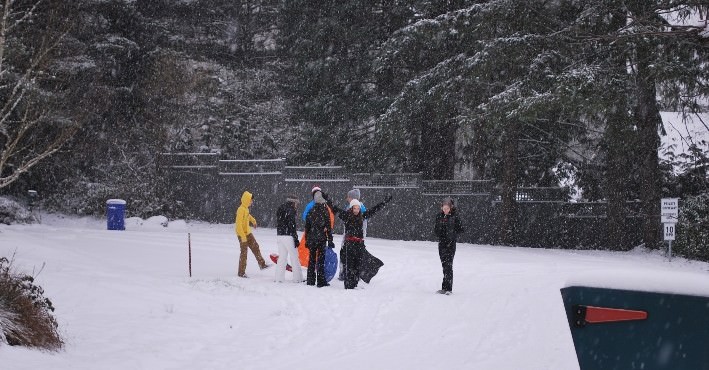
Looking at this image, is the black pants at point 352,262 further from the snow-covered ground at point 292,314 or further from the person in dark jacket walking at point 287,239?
the person in dark jacket walking at point 287,239

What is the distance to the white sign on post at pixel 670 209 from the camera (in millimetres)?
19016

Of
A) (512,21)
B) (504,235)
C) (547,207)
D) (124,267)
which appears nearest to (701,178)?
(547,207)

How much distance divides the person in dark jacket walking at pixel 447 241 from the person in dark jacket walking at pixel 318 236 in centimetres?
219

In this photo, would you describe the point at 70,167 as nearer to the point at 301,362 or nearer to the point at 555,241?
the point at 555,241

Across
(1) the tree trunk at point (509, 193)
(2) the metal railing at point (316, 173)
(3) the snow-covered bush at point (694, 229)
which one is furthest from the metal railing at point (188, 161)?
(3) the snow-covered bush at point (694, 229)

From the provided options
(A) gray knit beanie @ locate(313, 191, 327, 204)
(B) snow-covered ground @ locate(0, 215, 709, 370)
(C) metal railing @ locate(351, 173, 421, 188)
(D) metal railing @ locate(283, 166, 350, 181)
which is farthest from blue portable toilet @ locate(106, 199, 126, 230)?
(A) gray knit beanie @ locate(313, 191, 327, 204)

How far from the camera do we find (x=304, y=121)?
3384 centimetres

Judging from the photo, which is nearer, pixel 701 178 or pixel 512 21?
pixel 512 21

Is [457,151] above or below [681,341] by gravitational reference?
above

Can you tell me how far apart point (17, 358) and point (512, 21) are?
19.6m

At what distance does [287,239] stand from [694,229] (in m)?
14.0

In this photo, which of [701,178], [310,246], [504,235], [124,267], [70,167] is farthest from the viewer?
[70,167]

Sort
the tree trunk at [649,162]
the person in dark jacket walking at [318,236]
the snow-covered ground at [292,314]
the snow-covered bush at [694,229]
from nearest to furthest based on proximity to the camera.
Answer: the snow-covered ground at [292,314] → the person in dark jacket walking at [318,236] → the snow-covered bush at [694,229] → the tree trunk at [649,162]

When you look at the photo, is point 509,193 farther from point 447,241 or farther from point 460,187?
point 447,241
